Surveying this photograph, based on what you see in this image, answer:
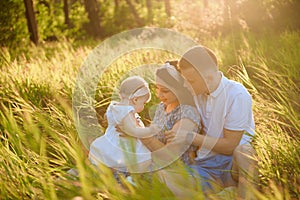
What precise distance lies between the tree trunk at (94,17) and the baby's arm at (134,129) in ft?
40.5

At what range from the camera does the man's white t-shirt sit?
10.0ft

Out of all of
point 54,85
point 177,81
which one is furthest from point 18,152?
point 54,85

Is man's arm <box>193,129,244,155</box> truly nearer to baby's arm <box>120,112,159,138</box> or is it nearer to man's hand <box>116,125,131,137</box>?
baby's arm <box>120,112,159,138</box>

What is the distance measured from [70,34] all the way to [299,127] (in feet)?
45.9

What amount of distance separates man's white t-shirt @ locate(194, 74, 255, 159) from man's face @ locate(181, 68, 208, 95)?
67 mm

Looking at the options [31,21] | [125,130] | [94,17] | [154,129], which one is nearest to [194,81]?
[154,129]

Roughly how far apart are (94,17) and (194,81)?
42.5 feet

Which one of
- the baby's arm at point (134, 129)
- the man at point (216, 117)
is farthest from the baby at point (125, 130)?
the man at point (216, 117)

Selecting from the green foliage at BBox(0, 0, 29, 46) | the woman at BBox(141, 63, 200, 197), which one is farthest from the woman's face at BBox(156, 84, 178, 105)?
the green foliage at BBox(0, 0, 29, 46)

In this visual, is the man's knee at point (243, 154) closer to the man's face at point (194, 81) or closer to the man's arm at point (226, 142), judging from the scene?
the man's arm at point (226, 142)

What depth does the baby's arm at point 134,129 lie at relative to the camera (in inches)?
122

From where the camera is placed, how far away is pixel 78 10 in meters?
17.3

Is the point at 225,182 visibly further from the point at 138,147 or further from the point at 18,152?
the point at 18,152

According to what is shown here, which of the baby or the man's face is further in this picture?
the baby
